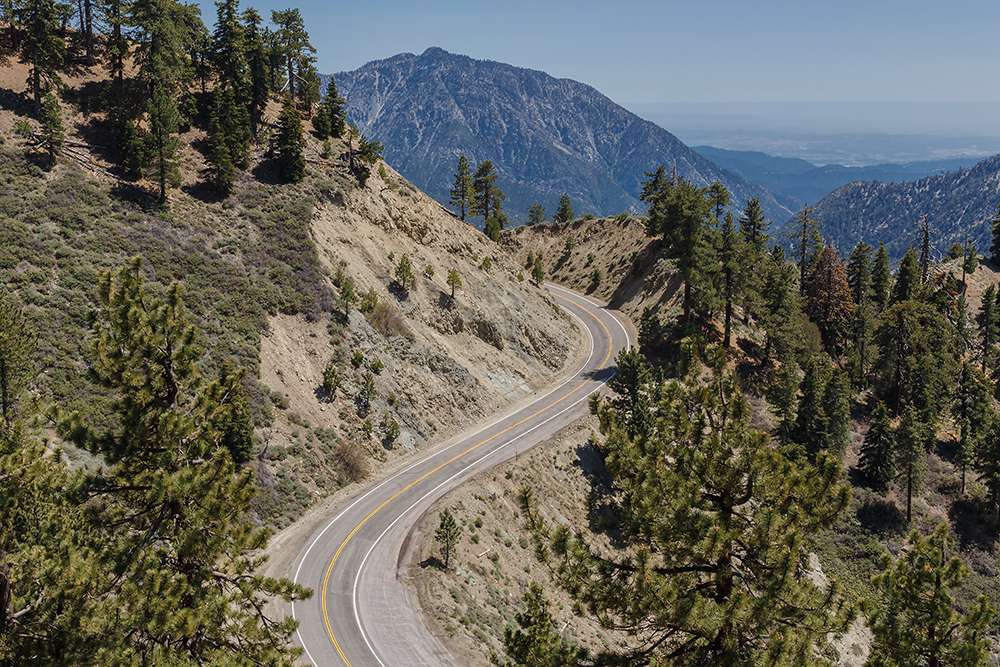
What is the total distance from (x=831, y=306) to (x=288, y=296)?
199 ft

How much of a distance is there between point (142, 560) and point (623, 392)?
135ft

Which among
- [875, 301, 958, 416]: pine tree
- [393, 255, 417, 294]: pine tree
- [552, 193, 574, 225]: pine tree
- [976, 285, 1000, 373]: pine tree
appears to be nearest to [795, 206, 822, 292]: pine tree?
[875, 301, 958, 416]: pine tree

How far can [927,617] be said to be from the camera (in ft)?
50.2

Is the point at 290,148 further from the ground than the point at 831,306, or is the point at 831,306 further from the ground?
A: the point at 290,148

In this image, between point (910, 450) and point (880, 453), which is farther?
point (880, 453)

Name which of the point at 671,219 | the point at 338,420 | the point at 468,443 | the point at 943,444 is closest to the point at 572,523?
the point at 468,443

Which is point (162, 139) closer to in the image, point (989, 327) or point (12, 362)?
point (12, 362)

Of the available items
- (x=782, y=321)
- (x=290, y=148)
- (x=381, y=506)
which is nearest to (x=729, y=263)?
(x=782, y=321)

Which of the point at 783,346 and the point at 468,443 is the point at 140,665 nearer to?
the point at 468,443

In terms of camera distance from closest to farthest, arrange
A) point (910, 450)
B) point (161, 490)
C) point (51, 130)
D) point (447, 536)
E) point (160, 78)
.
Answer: point (161, 490) < point (447, 536) < point (51, 130) < point (160, 78) < point (910, 450)

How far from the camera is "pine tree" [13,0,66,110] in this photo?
5144 cm

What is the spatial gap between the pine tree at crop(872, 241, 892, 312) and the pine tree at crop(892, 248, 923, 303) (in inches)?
51.7

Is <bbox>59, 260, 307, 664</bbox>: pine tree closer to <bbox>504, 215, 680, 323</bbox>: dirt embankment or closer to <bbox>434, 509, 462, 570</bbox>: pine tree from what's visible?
<bbox>434, 509, 462, 570</bbox>: pine tree

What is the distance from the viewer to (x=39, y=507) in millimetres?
12703
